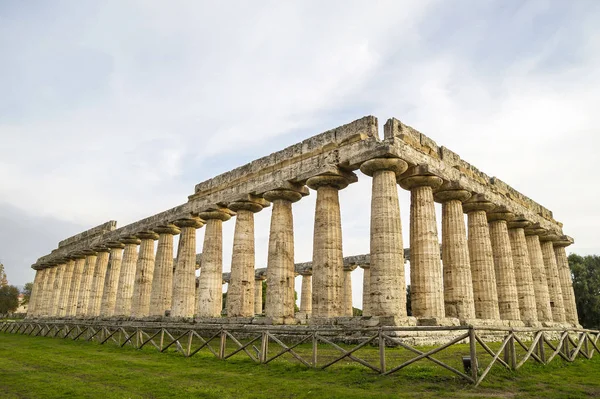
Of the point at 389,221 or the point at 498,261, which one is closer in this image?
the point at 389,221

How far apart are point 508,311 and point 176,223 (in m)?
24.3

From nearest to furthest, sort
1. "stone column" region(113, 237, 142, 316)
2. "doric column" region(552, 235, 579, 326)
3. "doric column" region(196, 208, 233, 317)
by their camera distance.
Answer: "doric column" region(196, 208, 233, 317) < "doric column" region(552, 235, 579, 326) < "stone column" region(113, 237, 142, 316)

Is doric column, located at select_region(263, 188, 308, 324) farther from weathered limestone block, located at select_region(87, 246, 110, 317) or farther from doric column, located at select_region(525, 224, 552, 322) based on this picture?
weathered limestone block, located at select_region(87, 246, 110, 317)

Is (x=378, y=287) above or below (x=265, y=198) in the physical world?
below

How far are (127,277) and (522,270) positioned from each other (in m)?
31.9

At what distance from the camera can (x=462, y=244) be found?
2548cm

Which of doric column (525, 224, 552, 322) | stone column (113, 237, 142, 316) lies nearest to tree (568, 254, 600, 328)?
doric column (525, 224, 552, 322)

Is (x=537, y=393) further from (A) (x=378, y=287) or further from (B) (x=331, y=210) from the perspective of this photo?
(B) (x=331, y=210)

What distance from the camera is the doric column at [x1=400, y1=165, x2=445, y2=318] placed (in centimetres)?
2219

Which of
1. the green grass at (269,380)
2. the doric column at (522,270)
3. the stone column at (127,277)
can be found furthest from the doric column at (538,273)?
the stone column at (127,277)

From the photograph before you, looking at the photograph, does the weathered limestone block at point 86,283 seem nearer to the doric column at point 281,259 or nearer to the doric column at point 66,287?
the doric column at point 66,287

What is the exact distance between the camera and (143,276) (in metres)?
37.3

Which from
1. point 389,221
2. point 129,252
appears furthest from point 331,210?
point 129,252

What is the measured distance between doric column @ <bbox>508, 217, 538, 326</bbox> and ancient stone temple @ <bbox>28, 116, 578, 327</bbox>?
7 centimetres
